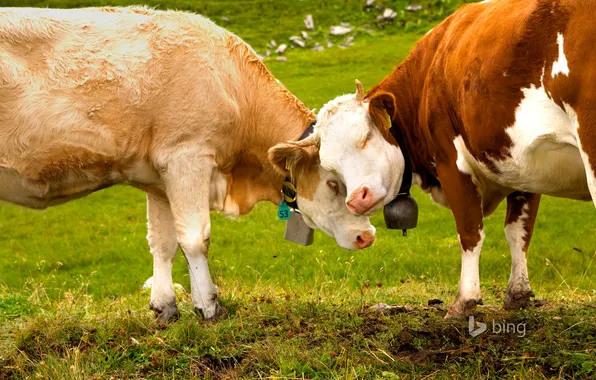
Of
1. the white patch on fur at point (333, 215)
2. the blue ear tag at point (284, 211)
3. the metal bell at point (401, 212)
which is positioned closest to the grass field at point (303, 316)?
the blue ear tag at point (284, 211)

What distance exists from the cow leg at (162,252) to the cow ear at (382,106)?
228cm

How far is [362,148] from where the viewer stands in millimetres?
7039

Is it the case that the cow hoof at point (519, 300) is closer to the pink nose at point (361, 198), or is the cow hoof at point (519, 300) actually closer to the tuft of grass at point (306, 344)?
the tuft of grass at point (306, 344)

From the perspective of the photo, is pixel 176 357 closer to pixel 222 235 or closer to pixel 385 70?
pixel 222 235

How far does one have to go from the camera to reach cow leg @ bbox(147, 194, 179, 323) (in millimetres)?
7758

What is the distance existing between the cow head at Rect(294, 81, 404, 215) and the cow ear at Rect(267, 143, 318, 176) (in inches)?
13.8

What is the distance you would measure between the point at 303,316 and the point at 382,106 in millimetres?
1969

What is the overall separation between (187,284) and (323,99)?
15953mm

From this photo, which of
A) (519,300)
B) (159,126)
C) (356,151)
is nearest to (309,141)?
(356,151)

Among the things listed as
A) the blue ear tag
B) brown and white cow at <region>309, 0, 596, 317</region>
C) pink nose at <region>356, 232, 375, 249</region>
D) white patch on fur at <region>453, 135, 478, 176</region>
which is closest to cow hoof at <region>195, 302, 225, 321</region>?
the blue ear tag

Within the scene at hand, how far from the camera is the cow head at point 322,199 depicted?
7.69m

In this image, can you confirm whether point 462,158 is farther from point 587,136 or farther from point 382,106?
point 587,136

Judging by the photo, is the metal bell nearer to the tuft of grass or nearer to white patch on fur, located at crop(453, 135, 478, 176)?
the tuft of grass

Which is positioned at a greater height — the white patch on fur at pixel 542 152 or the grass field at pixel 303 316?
the white patch on fur at pixel 542 152
